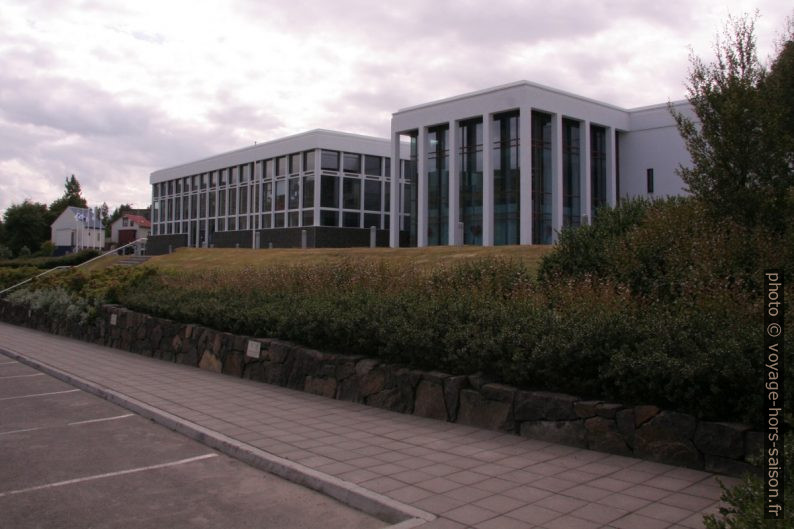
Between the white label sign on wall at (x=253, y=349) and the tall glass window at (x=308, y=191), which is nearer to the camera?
the white label sign on wall at (x=253, y=349)

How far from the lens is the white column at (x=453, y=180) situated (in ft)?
141

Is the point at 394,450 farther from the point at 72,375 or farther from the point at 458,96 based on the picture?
the point at 458,96

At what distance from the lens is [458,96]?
140 feet

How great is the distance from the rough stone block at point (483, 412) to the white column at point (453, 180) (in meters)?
35.2

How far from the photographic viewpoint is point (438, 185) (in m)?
45.3

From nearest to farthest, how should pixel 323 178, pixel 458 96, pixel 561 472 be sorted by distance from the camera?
pixel 561 472
pixel 458 96
pixel 323 178

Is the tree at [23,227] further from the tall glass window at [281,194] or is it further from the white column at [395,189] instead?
the white column at [395,189]

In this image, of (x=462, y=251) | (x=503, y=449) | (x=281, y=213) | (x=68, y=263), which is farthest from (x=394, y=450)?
(x=281, y=213)

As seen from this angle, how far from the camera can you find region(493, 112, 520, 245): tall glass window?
4075cm

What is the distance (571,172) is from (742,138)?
3408 cm

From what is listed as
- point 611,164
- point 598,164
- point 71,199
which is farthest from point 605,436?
point 71,199

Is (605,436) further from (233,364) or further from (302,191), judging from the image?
(302,191)

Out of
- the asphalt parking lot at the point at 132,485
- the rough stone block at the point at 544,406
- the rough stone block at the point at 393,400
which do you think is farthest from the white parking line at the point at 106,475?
the rough stone block at the point at 544,406

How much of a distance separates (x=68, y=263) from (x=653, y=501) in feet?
147
